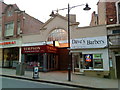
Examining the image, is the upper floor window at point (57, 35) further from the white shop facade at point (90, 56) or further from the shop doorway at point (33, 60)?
the shop doorway at point (33, 60)

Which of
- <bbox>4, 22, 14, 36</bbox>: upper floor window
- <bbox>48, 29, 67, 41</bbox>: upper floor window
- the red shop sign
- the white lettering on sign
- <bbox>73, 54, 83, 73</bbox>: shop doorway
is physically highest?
<bbox>4, 22, 14, 36</bbox>: upper floor window

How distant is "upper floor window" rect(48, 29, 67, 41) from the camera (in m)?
17.5

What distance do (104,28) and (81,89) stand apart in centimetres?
795

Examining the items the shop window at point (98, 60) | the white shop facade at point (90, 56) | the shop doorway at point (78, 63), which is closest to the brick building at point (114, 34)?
the white shop facade at point (90, 56)

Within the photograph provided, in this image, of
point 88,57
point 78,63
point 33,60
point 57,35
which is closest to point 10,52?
point 33,60

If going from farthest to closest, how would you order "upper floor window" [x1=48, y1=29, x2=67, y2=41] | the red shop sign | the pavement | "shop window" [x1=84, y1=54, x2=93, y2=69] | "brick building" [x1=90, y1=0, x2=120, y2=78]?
"upper floor window" [x1=48, y1=29, x2=67, y2=41] < the red shop sign < "shop window" [x1=84, y1=54, x2=93, y2=69] < "brick building" [x1=90, y1=0, x2=120, y2=78] < the pavement

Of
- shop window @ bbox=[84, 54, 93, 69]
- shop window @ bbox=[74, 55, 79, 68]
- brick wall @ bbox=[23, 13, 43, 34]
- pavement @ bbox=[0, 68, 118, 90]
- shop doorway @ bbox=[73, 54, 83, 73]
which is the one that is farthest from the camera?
brick wall @ bbox=[23, 13, 43, 34]

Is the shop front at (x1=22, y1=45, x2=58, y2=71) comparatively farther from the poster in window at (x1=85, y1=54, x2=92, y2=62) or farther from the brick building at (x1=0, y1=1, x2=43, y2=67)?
the poster in window at (x1=85, y1=54, x2=92, y2=62)

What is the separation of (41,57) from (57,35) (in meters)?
3.72

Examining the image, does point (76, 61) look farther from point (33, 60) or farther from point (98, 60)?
point (33, 60)

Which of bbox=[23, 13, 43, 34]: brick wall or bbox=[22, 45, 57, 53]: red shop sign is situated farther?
bbox=[23, 13, 43, 34]: brick wall

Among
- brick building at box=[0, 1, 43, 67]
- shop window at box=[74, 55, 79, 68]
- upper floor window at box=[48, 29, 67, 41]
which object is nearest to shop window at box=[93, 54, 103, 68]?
shop window at box=[74, 55, 79, 68]

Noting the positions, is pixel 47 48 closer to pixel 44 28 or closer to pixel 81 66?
pixel 44 28

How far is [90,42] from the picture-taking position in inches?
574
